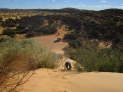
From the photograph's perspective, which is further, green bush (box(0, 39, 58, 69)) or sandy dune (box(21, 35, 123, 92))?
green bush (box(0, 39, 58, 69))

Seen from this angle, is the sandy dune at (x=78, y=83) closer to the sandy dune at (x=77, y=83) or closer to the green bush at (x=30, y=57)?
the sandy dune at (x=77, y=83)

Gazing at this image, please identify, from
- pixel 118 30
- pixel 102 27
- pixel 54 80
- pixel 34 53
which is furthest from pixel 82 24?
pixel 54 80

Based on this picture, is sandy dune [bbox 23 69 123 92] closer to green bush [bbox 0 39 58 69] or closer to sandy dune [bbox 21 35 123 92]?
sandy dune [bbox 21 35 123 92]

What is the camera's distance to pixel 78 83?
6520mm

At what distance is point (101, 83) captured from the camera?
6.54m

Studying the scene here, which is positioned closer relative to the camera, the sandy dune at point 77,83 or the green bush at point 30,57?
the sandy dune at point 77,83

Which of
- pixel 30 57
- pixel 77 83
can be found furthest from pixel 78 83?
pixel 30 57

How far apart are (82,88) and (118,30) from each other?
23559 mm

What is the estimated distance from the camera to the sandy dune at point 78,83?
19.8ft

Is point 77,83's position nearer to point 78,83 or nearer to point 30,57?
point 78,83

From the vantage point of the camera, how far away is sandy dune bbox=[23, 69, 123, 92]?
19.8 feet

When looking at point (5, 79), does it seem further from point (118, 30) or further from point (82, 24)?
point (82, 24)

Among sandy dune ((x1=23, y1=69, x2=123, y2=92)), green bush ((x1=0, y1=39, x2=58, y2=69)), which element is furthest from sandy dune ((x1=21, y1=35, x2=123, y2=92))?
green bush ((x1=0, y1=39, x2=58, y2=69))

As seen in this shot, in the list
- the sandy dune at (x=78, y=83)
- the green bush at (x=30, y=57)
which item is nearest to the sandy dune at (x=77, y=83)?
the sandy dune at (x=78, y=83)
